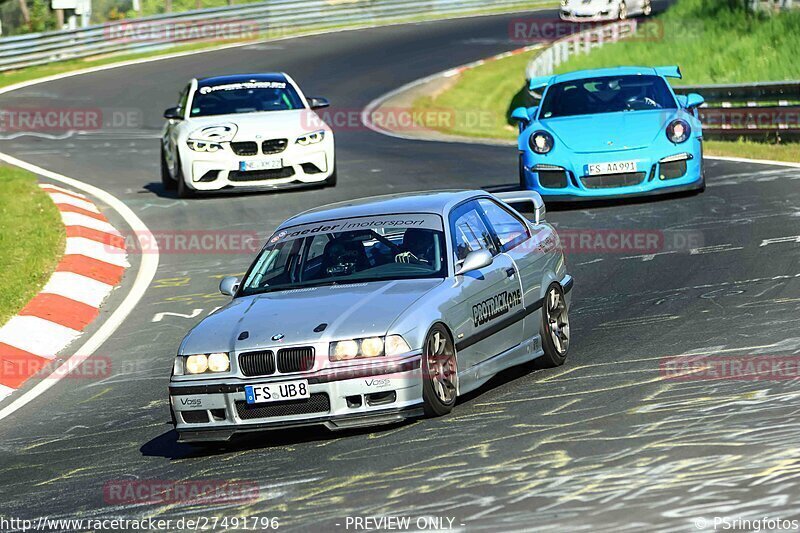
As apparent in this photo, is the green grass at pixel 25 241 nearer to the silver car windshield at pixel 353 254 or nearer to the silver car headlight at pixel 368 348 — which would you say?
the silver car windshield at pixel 353 254

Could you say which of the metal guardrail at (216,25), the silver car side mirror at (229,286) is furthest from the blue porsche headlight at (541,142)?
the metal guardrail at (216,25)

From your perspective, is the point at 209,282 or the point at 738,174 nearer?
the point at 209,282

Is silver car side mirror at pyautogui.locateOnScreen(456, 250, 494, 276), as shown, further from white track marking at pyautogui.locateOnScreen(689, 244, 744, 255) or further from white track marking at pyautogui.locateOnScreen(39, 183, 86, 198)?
white track marking at pyautogui.locateOnScreen(39, 183, 86, 198)

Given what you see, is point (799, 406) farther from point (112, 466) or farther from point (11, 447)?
point (11, 447)

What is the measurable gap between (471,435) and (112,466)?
1.92 metres

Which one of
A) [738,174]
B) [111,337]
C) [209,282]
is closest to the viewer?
[111,337]

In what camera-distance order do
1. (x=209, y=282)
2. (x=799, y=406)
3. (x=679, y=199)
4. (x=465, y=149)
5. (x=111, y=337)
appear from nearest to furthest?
1. (x=799, y=406)
2. (x=111, y=337)
3. (x=209, y=282)
4. (x=679, y=199)
5. (x=465, y=149)

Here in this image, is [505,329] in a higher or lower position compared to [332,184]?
higher

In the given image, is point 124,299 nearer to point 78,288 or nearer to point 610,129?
point 78,288

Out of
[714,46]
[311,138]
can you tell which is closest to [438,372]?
[311,138]

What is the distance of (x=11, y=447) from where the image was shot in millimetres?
8531

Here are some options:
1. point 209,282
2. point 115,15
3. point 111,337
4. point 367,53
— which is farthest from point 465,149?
point 115,15

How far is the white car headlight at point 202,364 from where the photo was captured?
25.1ft

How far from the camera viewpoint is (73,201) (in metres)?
17.9
